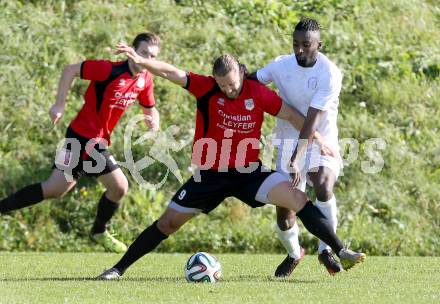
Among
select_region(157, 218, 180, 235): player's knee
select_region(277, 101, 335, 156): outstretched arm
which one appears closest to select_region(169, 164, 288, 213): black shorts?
select_region(157, 218, 180, 235): player's knee

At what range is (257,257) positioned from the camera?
37.7 ft

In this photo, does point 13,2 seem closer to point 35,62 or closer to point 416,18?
point 35,62

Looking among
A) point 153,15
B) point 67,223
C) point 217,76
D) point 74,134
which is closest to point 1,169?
point 67,223

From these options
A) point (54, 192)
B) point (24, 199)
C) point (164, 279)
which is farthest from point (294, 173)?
point (24, 199)

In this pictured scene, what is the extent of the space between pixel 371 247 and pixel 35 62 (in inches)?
213

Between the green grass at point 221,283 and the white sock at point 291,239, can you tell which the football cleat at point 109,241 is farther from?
the white sock at point 291,239

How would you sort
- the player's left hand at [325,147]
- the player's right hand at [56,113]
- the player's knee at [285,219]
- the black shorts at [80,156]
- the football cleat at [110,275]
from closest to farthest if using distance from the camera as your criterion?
the football cleat at [110,275]
the player's left hand at [325,147]
the player's knee at [285,219]
the player's right hand at [56,113]
the black shorts at [80,156]

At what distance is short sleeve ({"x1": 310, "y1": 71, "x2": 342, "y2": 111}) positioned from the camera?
8602 mm

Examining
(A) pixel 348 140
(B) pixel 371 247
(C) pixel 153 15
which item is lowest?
(B) pixel 371 247

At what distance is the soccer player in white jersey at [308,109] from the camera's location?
863 cm

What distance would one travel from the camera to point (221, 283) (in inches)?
331

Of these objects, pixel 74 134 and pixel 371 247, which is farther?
pixel 371 247

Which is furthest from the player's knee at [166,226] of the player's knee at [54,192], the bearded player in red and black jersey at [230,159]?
the player's knee at [54,192]

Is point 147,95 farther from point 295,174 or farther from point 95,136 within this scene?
point 295,174
